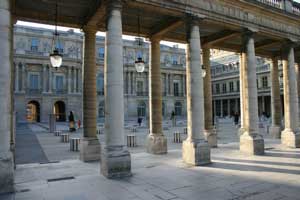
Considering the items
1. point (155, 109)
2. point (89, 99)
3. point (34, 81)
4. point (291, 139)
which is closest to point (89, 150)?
point (89, 99)

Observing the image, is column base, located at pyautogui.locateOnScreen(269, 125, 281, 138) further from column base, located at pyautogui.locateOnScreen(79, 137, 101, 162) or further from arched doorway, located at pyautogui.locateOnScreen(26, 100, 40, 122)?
arched doorway, located at pyautogui.locateOnScreen(26, 100, 40, 122)

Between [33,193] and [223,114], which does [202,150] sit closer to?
[33,193]

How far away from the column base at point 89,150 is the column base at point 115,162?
2.58 meters

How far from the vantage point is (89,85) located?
1061 cm

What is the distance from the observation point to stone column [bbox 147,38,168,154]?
11.7 meters

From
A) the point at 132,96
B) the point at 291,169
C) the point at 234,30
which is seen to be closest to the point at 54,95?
the point at 132,96

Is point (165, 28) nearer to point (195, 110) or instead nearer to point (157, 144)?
point (195, 110)

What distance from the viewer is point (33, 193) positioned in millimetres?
6238

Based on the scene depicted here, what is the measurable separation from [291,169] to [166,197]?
5085mm

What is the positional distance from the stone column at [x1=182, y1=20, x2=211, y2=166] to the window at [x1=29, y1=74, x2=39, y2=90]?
1690 inches

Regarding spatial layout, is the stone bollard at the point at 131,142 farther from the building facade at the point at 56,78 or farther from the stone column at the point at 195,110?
the building facade at the point at 56,78

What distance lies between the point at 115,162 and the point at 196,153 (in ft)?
10.4

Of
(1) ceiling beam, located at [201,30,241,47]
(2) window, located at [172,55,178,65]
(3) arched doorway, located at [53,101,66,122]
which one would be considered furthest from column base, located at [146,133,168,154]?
(2) window, located at [172,55,178,65]

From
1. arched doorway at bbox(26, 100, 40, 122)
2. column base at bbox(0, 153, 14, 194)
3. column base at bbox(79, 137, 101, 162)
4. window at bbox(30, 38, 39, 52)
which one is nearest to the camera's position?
column base at bbox(0, 153, 14, 194)
